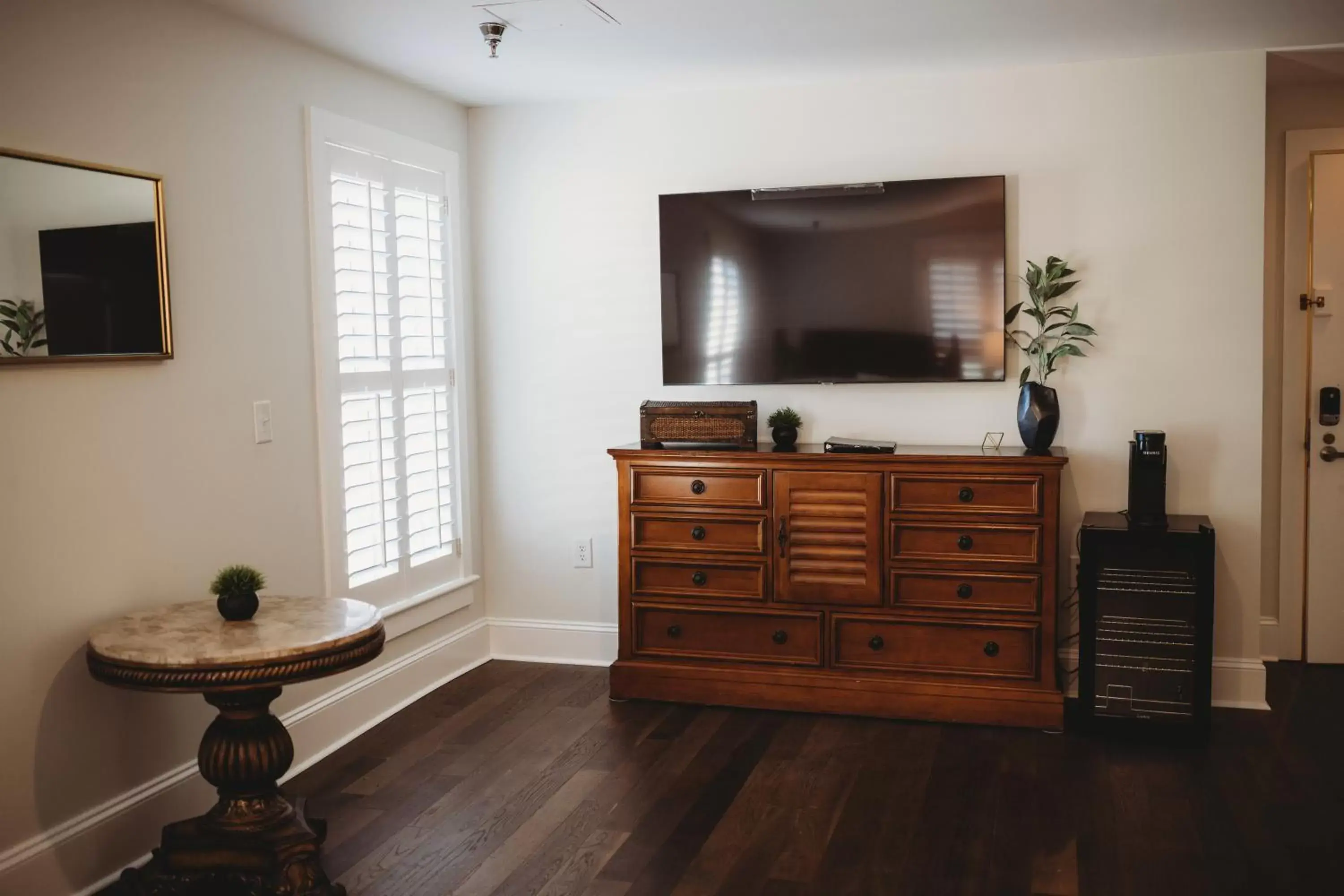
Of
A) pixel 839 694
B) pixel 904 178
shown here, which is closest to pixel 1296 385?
pixel 904 178

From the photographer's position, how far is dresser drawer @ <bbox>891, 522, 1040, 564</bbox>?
389 cm

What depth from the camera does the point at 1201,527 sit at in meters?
3.82

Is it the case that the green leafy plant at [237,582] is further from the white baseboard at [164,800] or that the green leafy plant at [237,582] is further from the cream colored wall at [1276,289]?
the cream colored wall at [1276,289]

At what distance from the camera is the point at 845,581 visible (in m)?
4.07

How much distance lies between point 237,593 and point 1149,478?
302 centimetres

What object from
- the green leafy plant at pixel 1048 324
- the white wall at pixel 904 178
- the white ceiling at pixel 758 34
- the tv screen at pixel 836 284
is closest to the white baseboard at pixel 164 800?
the white wall at pixel 904 178

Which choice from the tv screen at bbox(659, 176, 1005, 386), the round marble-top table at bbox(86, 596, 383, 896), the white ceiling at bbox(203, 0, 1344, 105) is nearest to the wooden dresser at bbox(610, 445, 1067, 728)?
the tv screen at bbox(659, 176, 1005, 386)

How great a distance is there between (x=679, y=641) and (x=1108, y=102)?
8.52ft

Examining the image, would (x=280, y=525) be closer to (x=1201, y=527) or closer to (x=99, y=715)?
(x=99, y=715)

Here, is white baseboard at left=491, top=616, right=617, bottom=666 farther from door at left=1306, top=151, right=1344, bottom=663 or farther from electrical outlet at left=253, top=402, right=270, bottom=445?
door at left=1306, top=151, right=1344, bottom=663

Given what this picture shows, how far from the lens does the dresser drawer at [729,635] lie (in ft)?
13.6

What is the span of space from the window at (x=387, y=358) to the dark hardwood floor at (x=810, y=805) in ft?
2.17

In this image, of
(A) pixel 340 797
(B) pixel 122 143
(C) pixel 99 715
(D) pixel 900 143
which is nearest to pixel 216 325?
(B) pixel 122 143

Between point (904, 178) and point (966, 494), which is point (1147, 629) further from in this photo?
point (904, 178)
